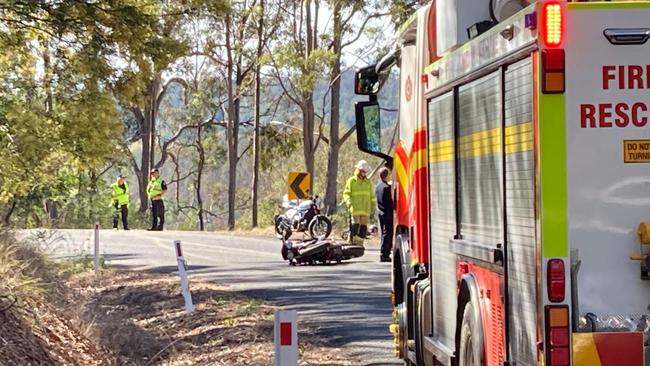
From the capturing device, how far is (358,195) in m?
22.9

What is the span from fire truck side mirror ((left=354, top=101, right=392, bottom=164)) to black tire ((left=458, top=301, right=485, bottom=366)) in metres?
3.41

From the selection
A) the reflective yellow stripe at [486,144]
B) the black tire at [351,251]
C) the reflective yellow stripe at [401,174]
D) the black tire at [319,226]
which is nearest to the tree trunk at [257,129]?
the black tire at [319,226]

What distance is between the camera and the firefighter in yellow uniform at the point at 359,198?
876 inches

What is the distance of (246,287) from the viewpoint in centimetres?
1825

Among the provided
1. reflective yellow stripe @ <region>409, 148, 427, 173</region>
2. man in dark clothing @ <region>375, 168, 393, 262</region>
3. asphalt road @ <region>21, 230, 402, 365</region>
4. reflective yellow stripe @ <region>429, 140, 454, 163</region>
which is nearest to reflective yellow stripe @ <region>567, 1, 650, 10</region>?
reflective yellow stripe @ <region>429, 140, 454, 163</region>

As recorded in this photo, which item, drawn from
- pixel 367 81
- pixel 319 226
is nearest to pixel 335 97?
pixel 319 226

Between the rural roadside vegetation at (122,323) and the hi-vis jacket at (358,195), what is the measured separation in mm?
4860

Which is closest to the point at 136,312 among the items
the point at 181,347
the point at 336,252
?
the point at 181,347

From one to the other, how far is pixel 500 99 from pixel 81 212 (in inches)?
1419

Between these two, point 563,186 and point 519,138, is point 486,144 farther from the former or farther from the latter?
point 563,186

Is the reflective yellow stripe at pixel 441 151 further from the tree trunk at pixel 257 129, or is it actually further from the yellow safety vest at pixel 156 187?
the tree trunk at pixel 257 129

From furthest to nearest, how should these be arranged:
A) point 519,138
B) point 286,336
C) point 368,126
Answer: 1. point 368,126
2. point 286,336
3. point 519,138

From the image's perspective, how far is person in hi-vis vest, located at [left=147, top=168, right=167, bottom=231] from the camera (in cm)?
3384

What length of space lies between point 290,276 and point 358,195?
3846mm
